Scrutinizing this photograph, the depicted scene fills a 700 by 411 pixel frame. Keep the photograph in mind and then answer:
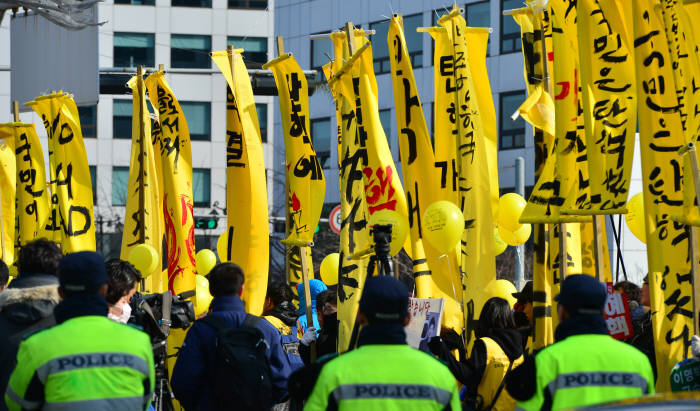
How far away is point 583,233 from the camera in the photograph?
12.0m

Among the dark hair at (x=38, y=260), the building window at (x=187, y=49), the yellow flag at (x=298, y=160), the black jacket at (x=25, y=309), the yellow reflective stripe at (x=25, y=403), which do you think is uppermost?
the building window at (x=187, y=49)

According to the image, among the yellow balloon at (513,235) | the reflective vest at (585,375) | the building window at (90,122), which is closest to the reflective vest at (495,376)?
the reflective vest at (585,375)

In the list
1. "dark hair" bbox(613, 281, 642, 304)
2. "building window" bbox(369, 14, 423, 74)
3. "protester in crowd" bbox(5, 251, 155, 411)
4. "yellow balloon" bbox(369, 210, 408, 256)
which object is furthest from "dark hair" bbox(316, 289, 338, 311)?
"building window" bbox(369, 14, 423, 74)

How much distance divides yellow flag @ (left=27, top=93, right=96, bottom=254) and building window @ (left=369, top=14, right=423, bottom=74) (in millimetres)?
21844

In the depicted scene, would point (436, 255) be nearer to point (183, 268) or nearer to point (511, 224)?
point (511, 224)

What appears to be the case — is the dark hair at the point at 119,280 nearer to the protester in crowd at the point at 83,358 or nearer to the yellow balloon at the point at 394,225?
the protester in crowd at the point at 83,358

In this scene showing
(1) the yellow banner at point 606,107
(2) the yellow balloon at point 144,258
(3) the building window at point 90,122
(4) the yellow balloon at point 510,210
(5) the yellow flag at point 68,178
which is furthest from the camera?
(3) the building window at point 90,122

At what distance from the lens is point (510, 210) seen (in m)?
14.9

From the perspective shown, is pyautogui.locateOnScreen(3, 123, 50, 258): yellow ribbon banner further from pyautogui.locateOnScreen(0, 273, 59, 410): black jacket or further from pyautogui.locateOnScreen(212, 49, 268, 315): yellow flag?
pyautogui.locateOnScreen(0, 273, 59, 410): black jacket

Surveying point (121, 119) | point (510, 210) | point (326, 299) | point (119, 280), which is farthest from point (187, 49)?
point (119, 280)

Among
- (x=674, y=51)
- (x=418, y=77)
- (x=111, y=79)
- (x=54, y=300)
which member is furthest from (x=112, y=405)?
(x=418, y=77)

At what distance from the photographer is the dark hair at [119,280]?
754 cm

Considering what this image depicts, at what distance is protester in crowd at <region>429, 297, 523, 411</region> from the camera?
28.4ft

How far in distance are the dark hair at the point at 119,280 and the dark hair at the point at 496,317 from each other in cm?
264
